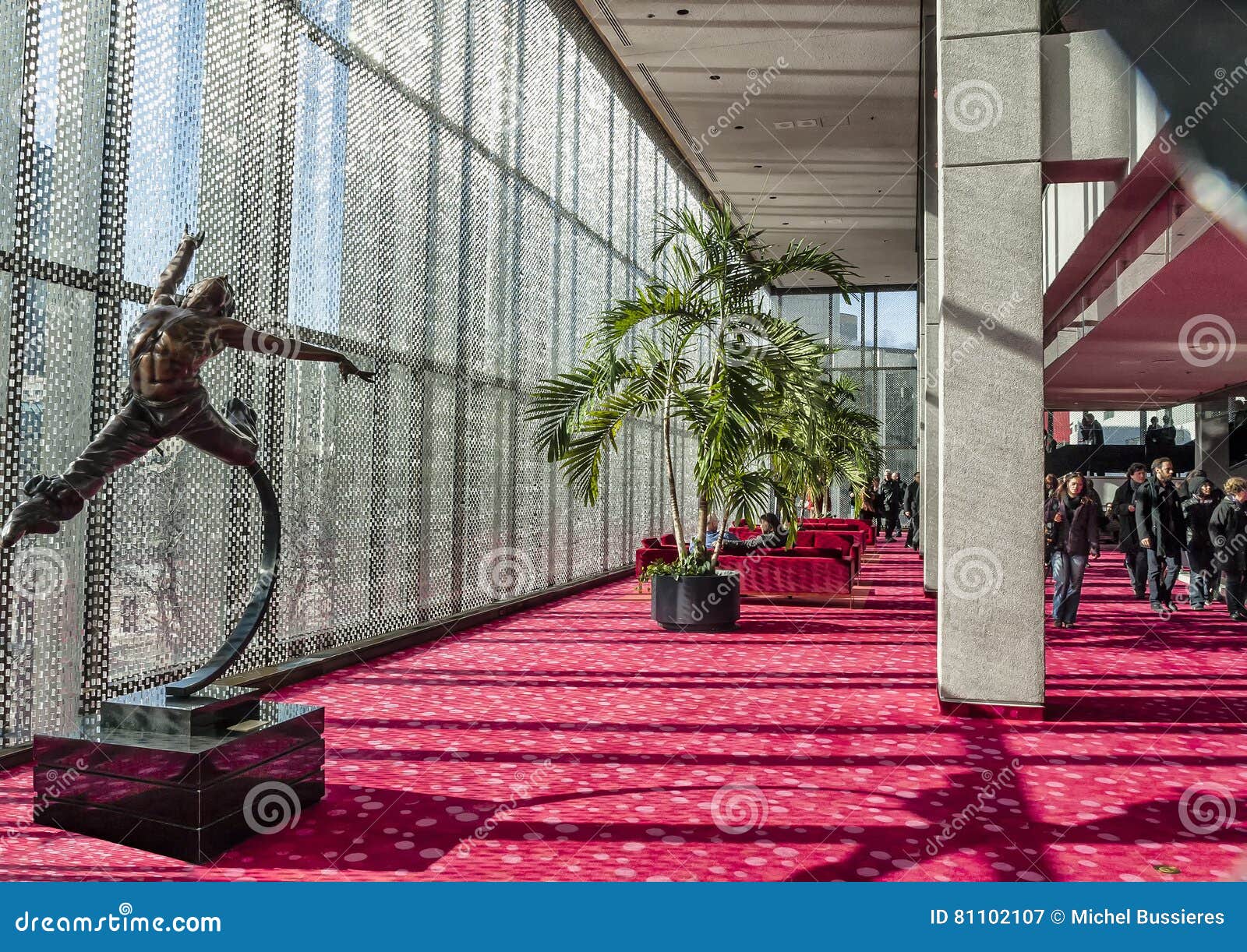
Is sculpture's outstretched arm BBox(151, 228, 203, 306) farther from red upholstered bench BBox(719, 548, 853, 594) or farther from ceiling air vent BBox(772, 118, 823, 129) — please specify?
ceiling air vent BBox(772, 118, 823, 129)

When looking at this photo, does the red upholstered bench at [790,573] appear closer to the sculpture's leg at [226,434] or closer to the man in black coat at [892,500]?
the sculpture's leg at [226,434]

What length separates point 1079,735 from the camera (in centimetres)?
523

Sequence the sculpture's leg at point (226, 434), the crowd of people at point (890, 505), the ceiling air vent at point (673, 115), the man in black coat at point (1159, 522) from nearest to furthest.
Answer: the sculpture's leg at point (226, 434), the man in black coat at point (1159, 522), the ceiling air vent at point (673, 115), the crowd of people at point (890, 505)

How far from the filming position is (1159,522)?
9797 mm

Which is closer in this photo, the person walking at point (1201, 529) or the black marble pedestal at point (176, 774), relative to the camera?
the black marble pedestal at point (176, 774)

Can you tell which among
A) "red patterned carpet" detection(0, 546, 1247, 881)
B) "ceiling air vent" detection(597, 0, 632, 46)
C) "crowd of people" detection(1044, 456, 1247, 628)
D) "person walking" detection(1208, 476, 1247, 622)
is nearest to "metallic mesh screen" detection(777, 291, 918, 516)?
"ceiling air vent" detection(597, 0, 632, 46)

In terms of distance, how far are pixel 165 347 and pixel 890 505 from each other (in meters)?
20.2

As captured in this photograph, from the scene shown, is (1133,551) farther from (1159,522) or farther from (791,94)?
(791,94)

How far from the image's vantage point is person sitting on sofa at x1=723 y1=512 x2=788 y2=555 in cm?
1159

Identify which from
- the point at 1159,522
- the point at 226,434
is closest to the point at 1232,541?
the point at 1159,522

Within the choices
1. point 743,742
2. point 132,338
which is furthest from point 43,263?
point 743,742

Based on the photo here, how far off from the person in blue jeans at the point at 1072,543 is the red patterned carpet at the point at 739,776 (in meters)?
1.12

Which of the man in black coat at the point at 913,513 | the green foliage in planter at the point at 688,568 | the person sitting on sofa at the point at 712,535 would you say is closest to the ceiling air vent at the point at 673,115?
the person sitting on sofa at the point at 712,535

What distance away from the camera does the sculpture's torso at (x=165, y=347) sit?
3.53 metres
